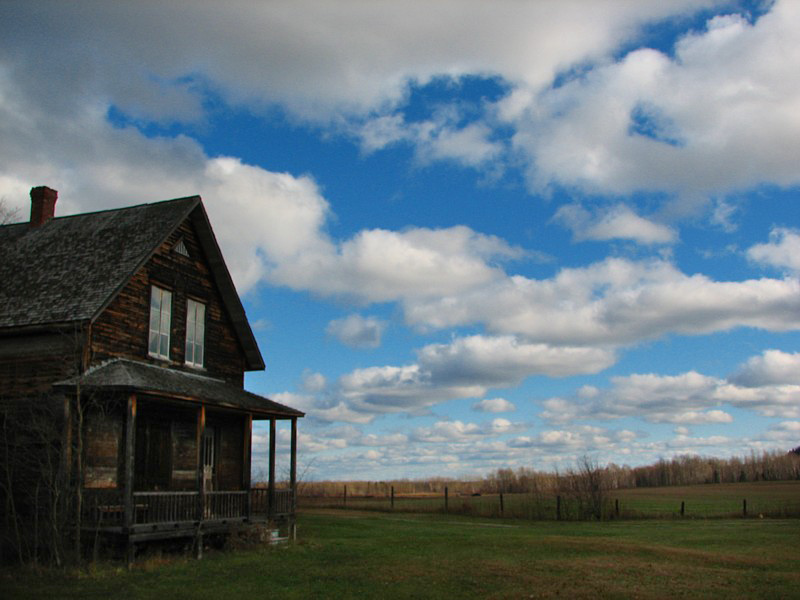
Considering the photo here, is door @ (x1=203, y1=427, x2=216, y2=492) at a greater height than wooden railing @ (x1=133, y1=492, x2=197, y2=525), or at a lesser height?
greater

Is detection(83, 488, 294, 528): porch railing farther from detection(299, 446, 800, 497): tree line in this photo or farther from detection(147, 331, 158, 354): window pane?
detection(299, 446, 800, 497): tree line

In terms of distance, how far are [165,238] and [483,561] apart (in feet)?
42.5

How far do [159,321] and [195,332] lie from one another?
6.79 feet

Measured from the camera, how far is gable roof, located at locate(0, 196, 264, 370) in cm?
2209

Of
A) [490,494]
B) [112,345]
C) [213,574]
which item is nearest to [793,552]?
[213,574]

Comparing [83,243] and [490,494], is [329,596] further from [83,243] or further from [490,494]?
[490,494]

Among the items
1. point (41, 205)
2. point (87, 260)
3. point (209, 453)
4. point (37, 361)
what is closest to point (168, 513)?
point (37, 361)

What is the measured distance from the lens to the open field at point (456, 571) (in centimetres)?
1639

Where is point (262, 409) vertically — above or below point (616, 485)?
above

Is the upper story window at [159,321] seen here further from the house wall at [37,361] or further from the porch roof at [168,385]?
the house wall at [37,361]

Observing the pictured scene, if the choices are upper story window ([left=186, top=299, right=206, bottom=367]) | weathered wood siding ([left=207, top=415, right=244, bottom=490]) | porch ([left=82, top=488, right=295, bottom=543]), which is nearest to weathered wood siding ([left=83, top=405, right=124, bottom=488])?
porch ([left=82, top=488, right=295, bottom=543])

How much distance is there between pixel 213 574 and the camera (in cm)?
1861

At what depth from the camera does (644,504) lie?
54.6 metres

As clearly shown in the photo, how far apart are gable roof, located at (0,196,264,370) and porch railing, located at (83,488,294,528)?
4763mm
